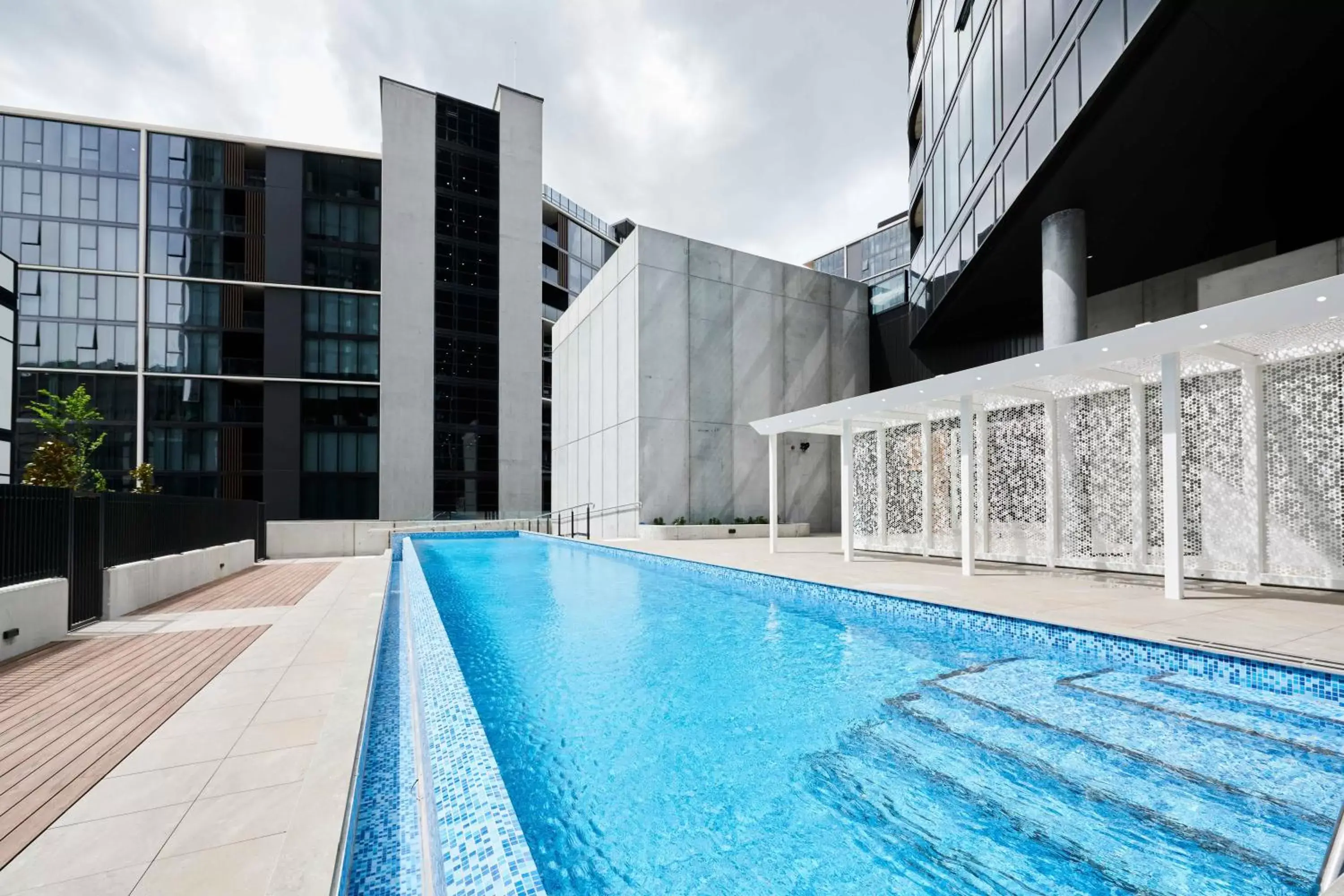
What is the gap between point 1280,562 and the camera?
23.0 feet

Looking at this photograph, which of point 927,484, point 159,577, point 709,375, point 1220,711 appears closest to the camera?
point 1220,711

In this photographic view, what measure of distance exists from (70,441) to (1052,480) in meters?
32.8

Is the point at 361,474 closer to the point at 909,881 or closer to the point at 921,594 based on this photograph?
the point at 921,594

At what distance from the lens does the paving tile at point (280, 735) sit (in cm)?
275

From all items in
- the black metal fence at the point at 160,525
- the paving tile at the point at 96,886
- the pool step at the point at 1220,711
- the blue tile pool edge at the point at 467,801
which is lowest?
the pool step at the point at 1220,711

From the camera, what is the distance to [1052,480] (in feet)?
29.1

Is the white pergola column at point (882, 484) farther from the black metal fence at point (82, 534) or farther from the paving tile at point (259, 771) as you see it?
the black metal fence at point (82, 534)

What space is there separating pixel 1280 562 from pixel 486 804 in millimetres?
8797

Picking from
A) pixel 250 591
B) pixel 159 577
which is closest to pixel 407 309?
pixel 250 591

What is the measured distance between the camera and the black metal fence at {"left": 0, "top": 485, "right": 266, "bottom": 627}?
16.2 feet

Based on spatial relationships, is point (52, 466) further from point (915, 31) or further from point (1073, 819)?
point (915, 31)

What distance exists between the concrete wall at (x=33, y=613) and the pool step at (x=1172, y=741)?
264 inches

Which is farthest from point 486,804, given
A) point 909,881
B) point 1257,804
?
point 1257,804

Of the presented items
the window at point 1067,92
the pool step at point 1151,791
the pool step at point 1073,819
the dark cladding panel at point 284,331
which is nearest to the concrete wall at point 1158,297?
the window at point 1067,92
